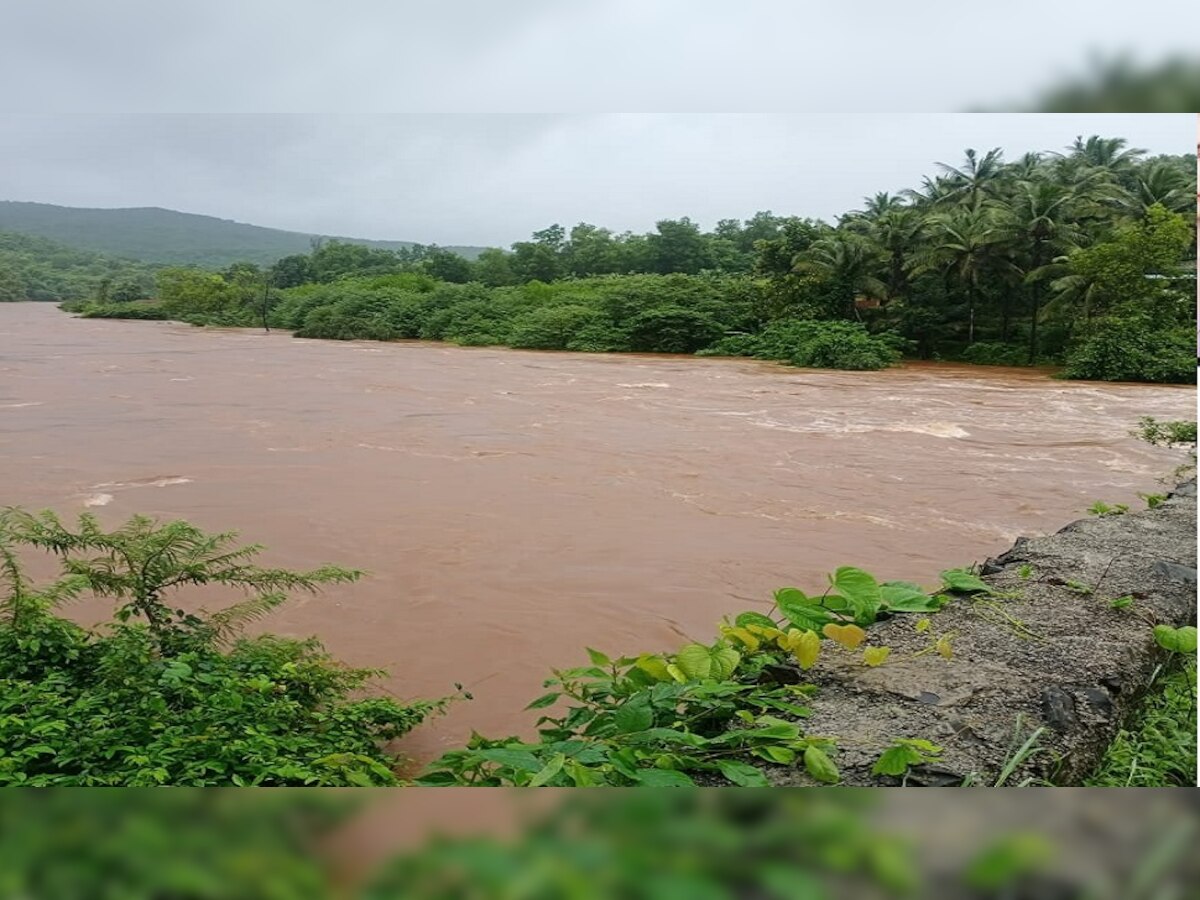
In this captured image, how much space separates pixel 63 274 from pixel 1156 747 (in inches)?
580

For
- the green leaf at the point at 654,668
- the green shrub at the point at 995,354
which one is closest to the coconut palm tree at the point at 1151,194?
the green shrub at the point at 995,354

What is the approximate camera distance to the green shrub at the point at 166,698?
1.60 m

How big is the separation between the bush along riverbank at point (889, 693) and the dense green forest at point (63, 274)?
10217mm

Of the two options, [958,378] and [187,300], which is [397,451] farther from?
[187,300]

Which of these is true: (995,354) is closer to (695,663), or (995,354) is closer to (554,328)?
(554,328)

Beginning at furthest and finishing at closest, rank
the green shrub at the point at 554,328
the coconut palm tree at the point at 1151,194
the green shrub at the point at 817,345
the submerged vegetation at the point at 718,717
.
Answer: the green shrub at the point at 554,328
the green shrub at the point at 817,345
the coconut palm tree at the point at 1151,194
the submerged vegetation at the point at 718,717

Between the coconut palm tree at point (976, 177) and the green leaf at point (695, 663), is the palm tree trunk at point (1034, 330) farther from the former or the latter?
the green leaf at point (695, 663)

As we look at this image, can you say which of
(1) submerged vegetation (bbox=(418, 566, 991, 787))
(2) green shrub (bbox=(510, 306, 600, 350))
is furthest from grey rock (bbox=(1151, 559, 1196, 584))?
(2) green shrub (bbox=(510, 306, 600, 350))

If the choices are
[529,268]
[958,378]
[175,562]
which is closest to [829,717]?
[175,562]

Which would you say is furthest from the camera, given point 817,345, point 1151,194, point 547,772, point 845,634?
point 817,345

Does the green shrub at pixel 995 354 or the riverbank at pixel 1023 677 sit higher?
the green shrub at pixel 995 354

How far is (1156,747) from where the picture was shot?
152 centimetres

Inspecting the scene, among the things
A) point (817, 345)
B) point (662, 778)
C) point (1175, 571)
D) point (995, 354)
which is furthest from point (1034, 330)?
point (662, 778)

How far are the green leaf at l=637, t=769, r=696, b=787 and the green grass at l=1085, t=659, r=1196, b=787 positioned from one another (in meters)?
0.59
